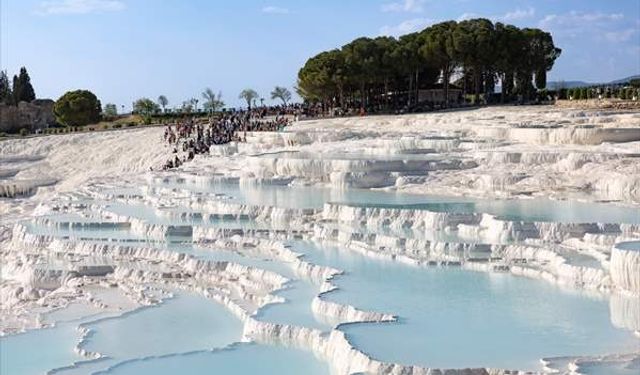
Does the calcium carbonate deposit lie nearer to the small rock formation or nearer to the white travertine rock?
the white travertine rock

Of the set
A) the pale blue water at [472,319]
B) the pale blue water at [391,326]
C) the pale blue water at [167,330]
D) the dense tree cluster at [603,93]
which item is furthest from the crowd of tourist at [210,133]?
the pale blue water at [472,319]

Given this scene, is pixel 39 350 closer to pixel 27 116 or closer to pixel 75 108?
pixel 75 108

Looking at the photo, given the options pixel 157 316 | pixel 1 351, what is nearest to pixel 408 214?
pixel 157 316

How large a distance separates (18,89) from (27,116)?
3.23m

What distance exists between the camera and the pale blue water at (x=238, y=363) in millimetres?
6730

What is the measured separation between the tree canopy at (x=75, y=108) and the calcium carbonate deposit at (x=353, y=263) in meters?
23.0

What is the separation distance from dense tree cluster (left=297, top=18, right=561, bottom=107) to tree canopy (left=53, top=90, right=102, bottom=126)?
11166 mm

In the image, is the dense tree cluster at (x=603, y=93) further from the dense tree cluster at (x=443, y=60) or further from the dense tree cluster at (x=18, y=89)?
the dense tree cluster at (x=18, y=89)

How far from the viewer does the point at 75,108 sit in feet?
136

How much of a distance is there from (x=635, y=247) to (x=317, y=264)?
3.15 meters

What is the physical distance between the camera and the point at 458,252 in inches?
384

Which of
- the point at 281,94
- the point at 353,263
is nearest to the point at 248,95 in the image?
the point at 281,94

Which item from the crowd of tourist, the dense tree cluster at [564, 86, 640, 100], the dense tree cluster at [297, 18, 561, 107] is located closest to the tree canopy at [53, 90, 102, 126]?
the crowd of tourist

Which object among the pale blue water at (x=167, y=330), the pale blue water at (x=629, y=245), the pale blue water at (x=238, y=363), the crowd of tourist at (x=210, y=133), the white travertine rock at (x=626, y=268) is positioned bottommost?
the pale blue water at (x=167, y=330)
